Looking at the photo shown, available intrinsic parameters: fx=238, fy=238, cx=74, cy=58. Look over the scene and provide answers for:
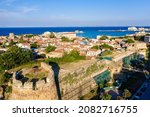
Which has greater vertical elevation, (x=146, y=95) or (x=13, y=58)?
(x=13, y=58)

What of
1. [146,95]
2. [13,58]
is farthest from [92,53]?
[146,95]

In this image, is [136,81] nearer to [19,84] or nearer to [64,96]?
[64,96]

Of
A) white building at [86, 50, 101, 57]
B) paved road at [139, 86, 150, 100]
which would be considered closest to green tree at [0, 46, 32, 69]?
white building at [86, 50, 101, 57]

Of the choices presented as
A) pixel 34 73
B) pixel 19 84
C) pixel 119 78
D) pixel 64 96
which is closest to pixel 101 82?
pixel 119 78

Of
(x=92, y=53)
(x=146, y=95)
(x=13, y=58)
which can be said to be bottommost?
Result: (x=146, y=95)

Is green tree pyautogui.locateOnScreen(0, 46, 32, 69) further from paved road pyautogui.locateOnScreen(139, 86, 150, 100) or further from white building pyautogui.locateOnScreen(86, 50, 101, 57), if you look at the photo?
paved road pyautogui.locateOnScreen(139, 86, 150, 100)

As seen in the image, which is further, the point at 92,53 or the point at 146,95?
the point at 92,53

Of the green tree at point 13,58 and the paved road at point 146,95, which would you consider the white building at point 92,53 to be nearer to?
the green tree at point 13,58

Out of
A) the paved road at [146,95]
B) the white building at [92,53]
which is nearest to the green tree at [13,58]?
the white building at [92,53]

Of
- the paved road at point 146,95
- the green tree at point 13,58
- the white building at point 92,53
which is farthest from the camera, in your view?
→ the white building at point 92,53

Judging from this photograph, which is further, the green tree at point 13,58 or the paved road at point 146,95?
Answer: the green tree at point 13,58

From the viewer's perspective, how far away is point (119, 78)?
895 inches

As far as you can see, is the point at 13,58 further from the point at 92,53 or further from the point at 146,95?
the point at 146,95

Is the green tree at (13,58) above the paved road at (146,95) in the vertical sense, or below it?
above
